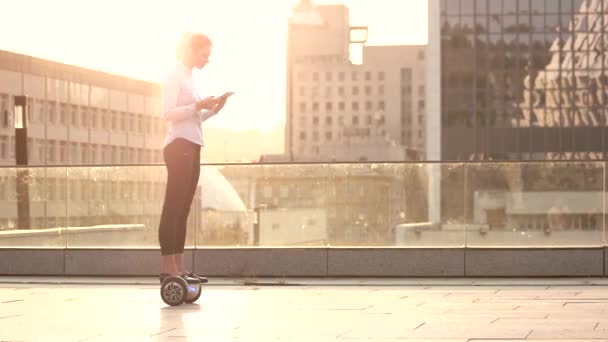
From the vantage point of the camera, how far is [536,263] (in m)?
14.1

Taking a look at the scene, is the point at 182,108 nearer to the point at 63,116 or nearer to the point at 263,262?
the point at 263,262

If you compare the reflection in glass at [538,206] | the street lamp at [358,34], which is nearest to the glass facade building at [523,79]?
the street lamp at [358,34]

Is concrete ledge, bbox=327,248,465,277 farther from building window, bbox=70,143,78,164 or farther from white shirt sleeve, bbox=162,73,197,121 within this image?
building window, bbox=70,143,78,164

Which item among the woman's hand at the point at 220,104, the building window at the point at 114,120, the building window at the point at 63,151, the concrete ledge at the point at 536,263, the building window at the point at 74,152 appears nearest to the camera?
the woman's hand at the point at 220,104

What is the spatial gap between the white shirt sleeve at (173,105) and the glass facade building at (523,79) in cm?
9049

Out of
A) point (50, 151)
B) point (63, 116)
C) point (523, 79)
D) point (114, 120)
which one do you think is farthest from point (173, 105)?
point (114, 120)

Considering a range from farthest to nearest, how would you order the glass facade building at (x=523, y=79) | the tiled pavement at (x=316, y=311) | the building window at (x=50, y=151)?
the building window at (x=50, y=151)
the glass facade building at (x=523, y=79)
the tiled pavement at (x=316, y=311)

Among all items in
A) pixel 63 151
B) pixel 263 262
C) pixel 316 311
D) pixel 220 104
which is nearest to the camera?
pixel 316 311

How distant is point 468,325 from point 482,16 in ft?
314

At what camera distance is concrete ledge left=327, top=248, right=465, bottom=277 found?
1417 centimetres

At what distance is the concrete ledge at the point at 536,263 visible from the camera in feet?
46.1

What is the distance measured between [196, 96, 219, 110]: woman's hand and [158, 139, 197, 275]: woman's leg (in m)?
0.31

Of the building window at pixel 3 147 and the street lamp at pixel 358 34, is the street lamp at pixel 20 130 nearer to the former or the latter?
the street lamp at pixel 358 34

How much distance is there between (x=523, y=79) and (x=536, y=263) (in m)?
90.2
